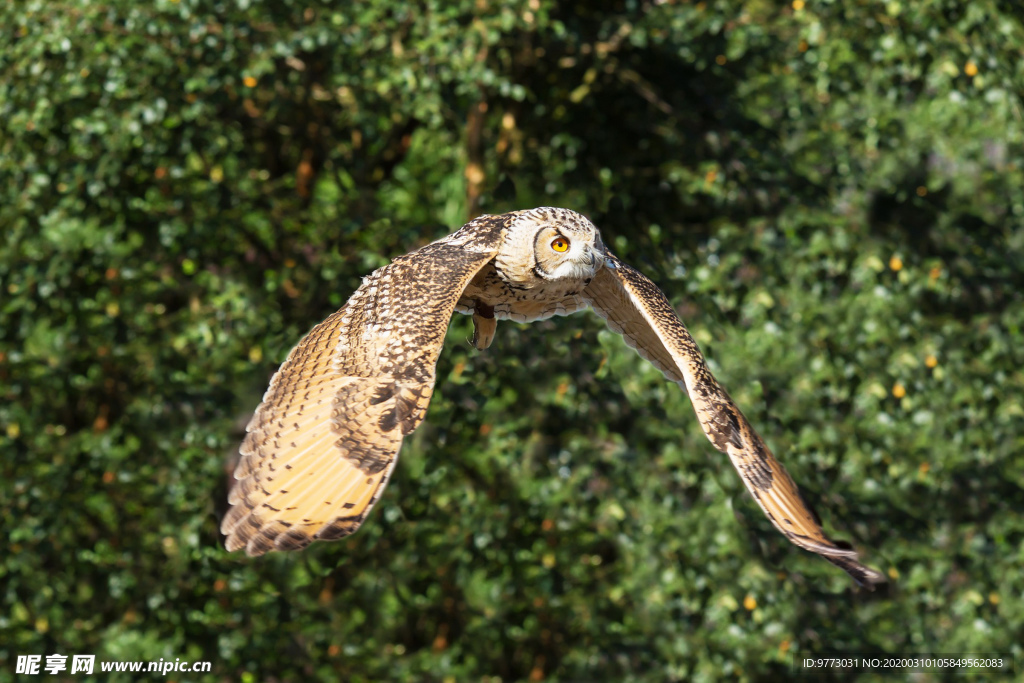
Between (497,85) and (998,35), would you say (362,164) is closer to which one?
(497,85)

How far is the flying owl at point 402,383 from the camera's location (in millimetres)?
1840

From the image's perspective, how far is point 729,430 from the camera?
224 centimetres

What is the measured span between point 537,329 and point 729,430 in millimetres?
2299

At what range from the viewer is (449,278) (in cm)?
211

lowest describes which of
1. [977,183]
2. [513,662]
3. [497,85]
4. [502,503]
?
[513,662]

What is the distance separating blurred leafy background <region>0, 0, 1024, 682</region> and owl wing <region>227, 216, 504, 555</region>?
214cm

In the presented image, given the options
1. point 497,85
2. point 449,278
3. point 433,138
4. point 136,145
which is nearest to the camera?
point 449,278

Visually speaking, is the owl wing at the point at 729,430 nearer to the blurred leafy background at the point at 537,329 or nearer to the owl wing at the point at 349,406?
the owl wing at the point at 349,406

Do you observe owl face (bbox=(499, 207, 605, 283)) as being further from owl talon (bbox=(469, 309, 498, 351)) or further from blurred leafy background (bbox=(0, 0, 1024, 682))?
blurred leafy background (bbox=(0, 0, 1024, 682))

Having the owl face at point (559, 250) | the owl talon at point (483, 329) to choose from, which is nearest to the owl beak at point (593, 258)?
the owl face at point (559, 250)

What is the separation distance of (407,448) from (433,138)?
146cm

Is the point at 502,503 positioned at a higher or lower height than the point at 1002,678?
higher

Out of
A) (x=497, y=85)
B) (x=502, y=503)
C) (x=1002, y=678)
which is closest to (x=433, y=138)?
(x=497, y=85)

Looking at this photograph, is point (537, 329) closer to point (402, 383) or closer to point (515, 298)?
point (515, 298)
